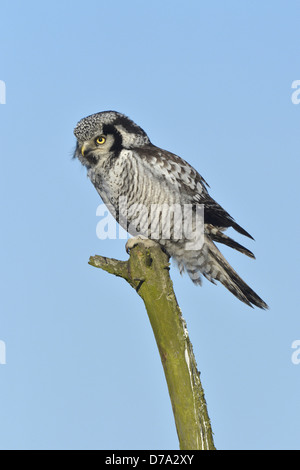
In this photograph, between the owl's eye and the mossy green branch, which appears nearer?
the mossy green branch

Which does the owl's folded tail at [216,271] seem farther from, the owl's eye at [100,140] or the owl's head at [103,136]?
the owl's eye at [100,140]

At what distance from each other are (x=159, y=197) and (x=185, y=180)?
39cm

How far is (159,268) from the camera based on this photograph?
4.68 m

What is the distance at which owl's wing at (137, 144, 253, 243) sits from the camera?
5.99 meters

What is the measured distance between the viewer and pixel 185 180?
615 cm

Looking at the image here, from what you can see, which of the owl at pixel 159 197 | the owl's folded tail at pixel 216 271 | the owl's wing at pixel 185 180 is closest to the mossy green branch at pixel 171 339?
the owl at pixel 159 197

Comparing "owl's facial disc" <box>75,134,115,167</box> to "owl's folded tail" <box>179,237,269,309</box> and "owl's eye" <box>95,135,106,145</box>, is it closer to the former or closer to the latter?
"owl's eye" <box>95,135,106,145</box>

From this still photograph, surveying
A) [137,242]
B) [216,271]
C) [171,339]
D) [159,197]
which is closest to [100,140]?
[159,197]

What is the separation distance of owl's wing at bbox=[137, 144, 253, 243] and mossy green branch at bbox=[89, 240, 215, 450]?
1374 millimetres

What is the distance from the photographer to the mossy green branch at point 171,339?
4.02m

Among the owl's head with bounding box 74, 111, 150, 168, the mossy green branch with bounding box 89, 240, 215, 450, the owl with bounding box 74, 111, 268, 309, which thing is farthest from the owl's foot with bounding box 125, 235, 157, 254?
the mossy green branch with bounding box 89, 240, 215, 450

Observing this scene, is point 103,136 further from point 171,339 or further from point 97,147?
point 171,339
